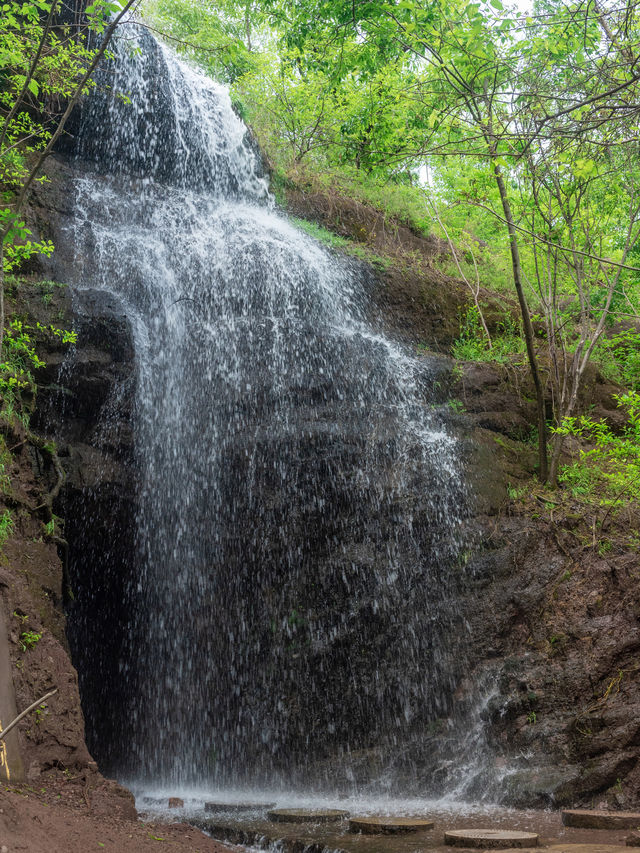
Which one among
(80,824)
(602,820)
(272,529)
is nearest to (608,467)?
(272,529)

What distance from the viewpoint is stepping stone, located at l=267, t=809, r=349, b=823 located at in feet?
18.9

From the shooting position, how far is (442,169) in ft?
46.5

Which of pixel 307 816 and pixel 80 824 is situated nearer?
pixel 80 824

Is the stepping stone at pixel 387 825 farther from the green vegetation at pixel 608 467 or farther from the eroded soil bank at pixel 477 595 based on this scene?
the green vegetation at pixel 608 467

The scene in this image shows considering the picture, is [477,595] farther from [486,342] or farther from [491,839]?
[486,342]

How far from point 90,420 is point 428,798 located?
18.9 ft

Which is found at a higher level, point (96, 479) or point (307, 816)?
point (96, 479)

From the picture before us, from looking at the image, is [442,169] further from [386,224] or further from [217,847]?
[217,847]

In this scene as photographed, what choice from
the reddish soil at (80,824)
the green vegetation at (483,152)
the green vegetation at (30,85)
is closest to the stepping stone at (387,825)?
the reddish soil at (80,824)

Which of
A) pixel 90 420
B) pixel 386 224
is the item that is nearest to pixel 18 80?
pixel 90 420

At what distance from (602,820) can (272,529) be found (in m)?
4.48

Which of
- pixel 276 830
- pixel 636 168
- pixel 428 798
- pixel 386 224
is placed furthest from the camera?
pixel 386 224

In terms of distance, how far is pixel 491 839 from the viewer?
14.6 feet

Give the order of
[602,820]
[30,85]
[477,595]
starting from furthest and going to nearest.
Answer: [477,595] < [30,85] < [602,820]
